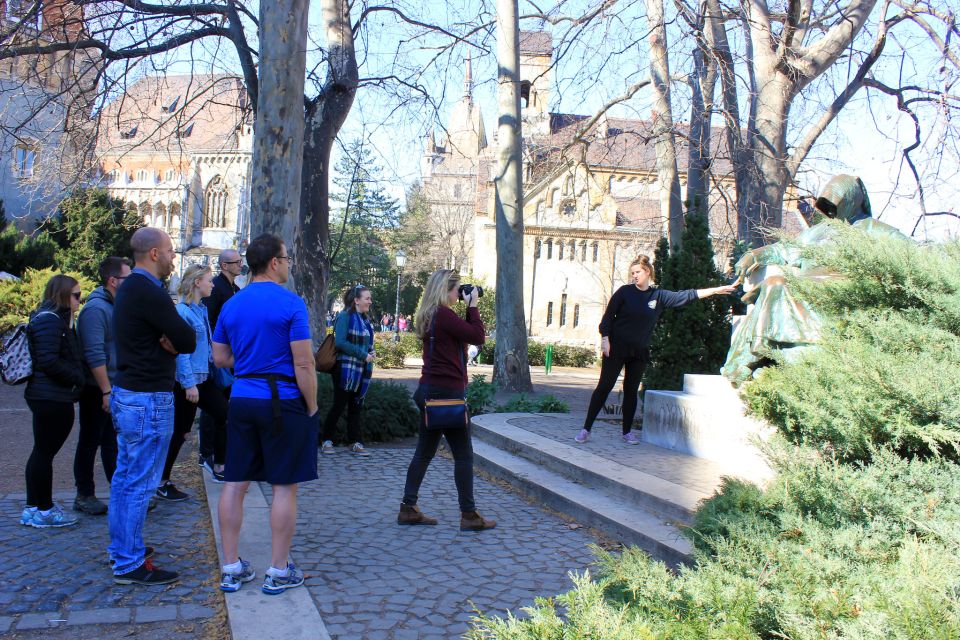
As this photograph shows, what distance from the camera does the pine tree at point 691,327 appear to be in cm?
1077

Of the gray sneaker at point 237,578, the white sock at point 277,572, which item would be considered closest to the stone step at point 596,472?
the white sock at point 277,572

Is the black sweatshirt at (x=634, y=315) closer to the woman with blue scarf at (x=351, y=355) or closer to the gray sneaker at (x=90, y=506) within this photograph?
the woman with blue scarf at (x=351, y=355)

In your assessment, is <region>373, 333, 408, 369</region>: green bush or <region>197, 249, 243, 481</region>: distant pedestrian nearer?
<region>197, 249, 243, 481</region>: distant pedestrian

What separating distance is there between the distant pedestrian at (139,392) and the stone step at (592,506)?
287cm

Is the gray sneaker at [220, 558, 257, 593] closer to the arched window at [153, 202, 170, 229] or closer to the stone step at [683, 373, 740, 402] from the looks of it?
the stone step at [683, 373, 740, 402]

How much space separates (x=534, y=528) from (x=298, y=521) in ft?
5.71

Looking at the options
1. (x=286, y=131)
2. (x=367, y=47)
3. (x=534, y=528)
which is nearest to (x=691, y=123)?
(x=367, y=47)

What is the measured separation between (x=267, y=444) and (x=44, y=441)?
216 cm

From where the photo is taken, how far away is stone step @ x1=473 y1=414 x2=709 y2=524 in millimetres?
5398

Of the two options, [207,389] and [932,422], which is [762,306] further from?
[207,389]

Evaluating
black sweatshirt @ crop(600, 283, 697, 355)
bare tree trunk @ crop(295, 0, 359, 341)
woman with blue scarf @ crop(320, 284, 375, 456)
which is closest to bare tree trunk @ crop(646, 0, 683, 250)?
bare tree trunk @ crop(295, 0, 359, 341)

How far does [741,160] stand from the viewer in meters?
13.8

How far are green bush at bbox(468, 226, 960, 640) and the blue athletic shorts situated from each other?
1681 mm

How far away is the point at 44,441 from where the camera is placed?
17.3 ft
